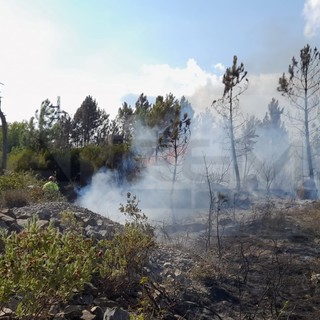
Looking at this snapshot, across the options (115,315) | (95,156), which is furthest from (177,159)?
(115,315)

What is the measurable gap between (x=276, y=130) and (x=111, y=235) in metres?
24.9

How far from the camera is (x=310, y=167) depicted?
21641 millimetres

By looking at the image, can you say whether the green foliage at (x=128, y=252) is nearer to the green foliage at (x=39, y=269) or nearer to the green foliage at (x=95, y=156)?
the green foliage at (x=39, y=269)

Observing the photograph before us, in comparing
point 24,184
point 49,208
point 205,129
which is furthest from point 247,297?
point 205,129

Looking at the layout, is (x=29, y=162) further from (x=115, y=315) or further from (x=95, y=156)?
(x=115, y=315)

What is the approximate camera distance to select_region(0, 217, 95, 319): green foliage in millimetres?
3203

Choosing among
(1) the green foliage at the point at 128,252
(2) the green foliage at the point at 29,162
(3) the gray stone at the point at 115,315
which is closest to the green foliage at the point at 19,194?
(1) the green foliage at the point at 128,252

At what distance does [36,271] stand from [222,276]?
476 cm

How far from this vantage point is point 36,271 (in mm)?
3277

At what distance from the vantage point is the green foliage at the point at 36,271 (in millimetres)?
3203

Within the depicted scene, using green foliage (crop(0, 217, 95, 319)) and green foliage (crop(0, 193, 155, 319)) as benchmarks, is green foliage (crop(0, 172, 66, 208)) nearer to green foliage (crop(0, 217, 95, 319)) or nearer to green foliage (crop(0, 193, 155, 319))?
green foliage (crop(0, 193, 155, 319))

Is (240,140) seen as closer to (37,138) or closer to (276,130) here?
(276,130)

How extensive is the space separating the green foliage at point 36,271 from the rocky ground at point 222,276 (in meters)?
0.53

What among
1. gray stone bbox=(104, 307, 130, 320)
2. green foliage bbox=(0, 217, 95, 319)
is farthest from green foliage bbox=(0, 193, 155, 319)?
gray stone bbox=(104, 307, 130, 320)
